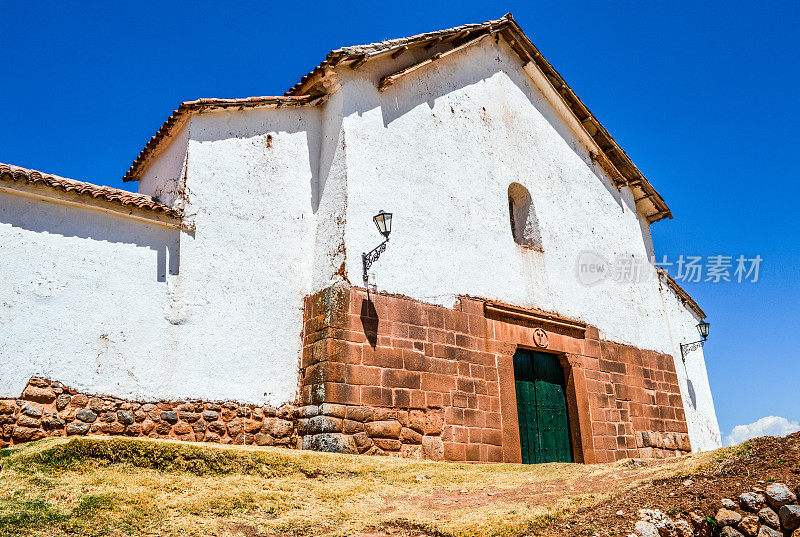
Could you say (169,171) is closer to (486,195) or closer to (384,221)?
(384,221)

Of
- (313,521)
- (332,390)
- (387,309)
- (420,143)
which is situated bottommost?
(313,521)

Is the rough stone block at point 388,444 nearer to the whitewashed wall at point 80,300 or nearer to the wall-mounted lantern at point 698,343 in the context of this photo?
the whitewashed wall at point 80,300

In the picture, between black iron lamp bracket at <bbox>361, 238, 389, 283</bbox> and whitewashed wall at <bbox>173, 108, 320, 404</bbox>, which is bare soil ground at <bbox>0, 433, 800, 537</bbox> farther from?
black iron lamp bracket at <bbox>361, 238, 389, 283</bbox>

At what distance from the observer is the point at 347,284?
330 inches

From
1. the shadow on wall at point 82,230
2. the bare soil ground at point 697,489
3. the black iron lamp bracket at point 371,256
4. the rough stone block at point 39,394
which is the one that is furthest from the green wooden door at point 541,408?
the rough stone block at point 39,394

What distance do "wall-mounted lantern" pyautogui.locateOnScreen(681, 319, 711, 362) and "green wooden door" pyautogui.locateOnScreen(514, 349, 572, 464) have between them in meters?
4.62

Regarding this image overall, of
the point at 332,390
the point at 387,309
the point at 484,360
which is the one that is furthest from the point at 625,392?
the point at 332,390

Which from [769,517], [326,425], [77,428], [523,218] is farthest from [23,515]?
[523,218]

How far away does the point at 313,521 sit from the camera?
5.09 m

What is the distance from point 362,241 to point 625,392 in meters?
6.15

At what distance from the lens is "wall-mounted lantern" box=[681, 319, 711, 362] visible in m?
14.0

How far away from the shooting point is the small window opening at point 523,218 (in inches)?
452

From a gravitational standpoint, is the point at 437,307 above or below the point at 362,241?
below

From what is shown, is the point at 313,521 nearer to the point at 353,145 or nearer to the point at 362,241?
the point at 362,241
